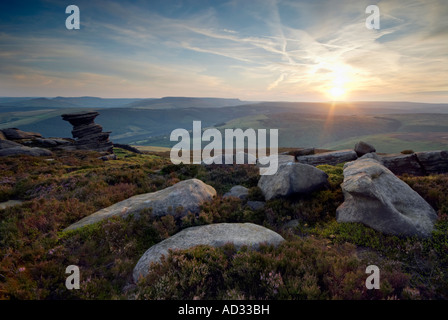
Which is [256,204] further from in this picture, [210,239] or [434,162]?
[434,162]

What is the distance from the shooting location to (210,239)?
7.11 m

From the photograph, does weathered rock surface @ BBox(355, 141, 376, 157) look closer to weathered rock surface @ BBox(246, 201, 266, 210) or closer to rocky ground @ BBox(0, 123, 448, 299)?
rocky ground @ BBox(0, 123, 448, 299)

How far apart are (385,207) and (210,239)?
6482 mm

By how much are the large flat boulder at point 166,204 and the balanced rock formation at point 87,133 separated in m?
58.1

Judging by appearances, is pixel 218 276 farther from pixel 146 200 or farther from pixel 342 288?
pixel 146 200

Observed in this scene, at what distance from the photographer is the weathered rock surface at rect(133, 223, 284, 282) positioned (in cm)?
644

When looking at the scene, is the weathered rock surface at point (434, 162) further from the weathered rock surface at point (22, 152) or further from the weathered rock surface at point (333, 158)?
the weathered rock surface at point (22, 152)

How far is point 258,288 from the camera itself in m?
5.14

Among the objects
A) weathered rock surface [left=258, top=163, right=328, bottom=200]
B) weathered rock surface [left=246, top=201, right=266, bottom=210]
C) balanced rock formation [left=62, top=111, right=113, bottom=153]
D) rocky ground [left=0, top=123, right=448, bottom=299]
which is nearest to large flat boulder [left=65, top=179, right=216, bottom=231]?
rocky ground [left=0, top=123, right=448, bottom=299]

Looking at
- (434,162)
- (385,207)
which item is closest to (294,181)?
(385,207)

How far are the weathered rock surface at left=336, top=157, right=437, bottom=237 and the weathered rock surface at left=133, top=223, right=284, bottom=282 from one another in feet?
11.5
